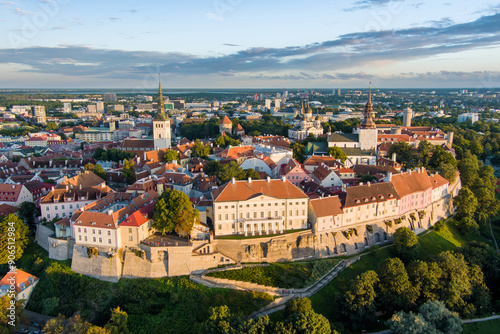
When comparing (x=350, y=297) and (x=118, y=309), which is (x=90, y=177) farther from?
(x=350, y=297)

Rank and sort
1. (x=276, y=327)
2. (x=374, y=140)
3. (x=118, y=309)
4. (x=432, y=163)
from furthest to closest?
1. (x=374, y=140)
2. (x=432, y=163)
3. (x=118, y=309)
4. (x=276, y=327)

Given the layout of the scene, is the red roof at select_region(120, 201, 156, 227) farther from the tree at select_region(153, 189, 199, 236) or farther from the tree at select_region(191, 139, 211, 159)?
the tree at select_region(191, 139, 211, 159)

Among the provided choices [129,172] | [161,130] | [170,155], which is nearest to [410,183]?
[170,155]

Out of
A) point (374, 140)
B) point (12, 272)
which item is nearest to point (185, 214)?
point (12, 272)

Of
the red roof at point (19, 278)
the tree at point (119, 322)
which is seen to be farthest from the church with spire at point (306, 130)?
the tree at point (119, 322)

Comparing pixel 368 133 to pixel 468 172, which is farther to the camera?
pixel 368 133

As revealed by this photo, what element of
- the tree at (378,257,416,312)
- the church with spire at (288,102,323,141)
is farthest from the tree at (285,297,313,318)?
the church with spire at (288,102,323,141)

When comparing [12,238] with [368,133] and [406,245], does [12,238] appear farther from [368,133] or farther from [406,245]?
[368,133]
